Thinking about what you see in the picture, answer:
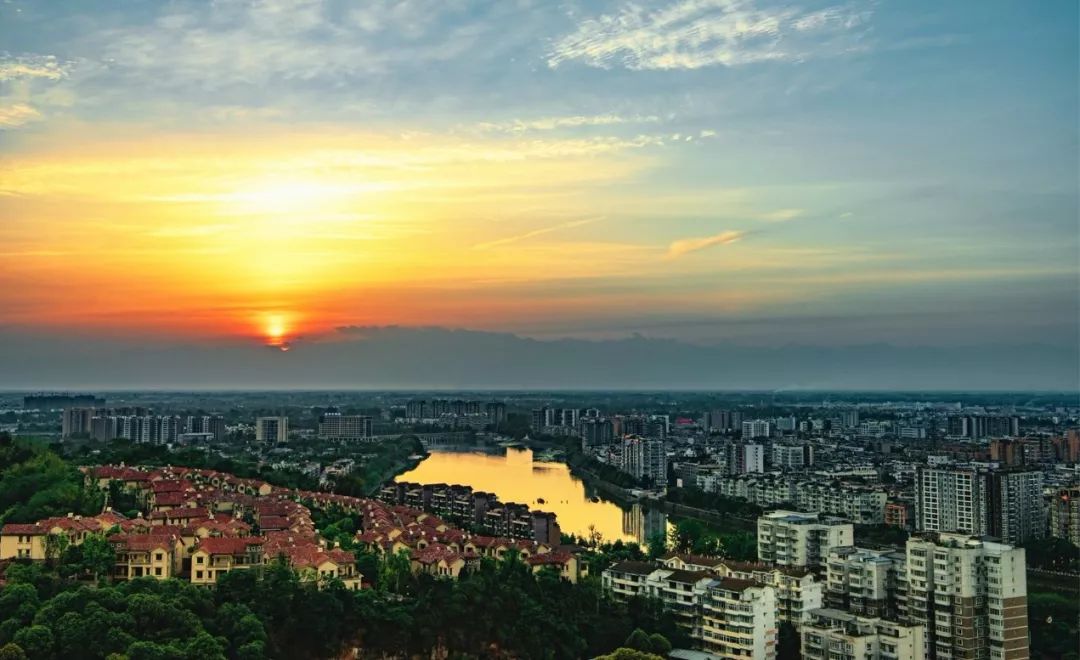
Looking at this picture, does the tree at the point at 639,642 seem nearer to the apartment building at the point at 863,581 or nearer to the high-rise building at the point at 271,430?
the apartment building at the point at 863,581

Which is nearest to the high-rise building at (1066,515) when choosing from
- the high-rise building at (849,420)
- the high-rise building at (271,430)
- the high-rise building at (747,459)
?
the high-rise building at (747,459)

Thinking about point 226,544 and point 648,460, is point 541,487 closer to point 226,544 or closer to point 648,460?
point 648,460

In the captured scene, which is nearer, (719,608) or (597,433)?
(719,608)

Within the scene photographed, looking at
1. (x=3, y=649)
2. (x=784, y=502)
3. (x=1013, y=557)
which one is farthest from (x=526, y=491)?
(x=3, y=649)

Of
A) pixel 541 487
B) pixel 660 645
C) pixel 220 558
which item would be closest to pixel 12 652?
pixel 220 558

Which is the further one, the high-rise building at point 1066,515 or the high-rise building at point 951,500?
the high-rise building at point 951,500

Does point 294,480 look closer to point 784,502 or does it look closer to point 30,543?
point 30,543
